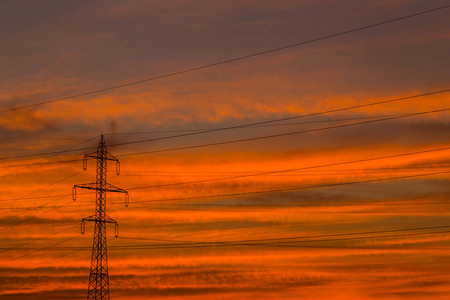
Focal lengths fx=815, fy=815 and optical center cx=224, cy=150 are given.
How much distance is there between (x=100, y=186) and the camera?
7244 cm

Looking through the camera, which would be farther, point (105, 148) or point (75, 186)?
point (105, 148)

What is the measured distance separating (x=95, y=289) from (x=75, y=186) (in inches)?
366

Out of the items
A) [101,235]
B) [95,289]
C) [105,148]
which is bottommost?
[95,289]

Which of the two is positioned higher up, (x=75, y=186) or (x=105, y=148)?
(x=105, y=148)

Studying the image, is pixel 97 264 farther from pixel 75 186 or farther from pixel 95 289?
pixel 75 186

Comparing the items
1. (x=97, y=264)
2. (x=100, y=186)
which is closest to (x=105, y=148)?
(x=100, y=186)

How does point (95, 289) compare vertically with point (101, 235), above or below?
below

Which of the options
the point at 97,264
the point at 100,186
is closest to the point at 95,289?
the point at 97,264

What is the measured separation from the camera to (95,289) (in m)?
70.9

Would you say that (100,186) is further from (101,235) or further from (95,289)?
(95,289)

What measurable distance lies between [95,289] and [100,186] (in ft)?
29.6

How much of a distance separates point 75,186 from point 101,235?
563 centimetres

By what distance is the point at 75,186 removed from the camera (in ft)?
227

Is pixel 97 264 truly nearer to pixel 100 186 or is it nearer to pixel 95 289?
pixel 95 289
